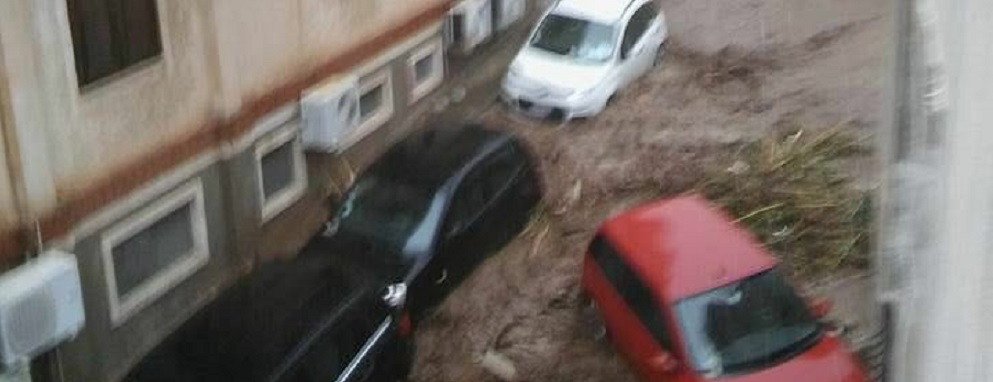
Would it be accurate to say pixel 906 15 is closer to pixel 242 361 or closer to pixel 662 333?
pixel 662 333

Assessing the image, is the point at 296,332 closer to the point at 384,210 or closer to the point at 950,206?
the point at 384,210

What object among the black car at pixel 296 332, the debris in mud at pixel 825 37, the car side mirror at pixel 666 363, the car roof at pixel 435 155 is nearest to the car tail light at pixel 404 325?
the black car at pixel 296 332

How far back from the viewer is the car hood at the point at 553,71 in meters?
1.22

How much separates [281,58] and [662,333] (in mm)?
411

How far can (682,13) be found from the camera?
4.11ft

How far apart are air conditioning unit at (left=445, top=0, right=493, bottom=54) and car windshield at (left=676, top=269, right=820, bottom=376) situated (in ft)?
1.04

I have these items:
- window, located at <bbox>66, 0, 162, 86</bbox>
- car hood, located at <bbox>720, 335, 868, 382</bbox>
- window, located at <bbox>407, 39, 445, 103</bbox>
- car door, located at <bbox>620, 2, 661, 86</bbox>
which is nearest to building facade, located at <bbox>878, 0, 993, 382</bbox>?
car hood, located at <bbox>720, 335, 868, 382</bbox>

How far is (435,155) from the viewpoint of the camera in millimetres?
1248

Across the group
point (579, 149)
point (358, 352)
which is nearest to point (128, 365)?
point (358, 352)

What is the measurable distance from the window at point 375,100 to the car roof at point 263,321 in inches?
5.1

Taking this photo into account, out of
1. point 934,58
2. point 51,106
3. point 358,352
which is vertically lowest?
point 358,352

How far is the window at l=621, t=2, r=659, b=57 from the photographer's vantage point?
1231mm

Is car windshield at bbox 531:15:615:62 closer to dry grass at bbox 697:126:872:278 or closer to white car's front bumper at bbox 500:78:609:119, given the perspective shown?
white car's front bumper at bbox 500:78:609:119

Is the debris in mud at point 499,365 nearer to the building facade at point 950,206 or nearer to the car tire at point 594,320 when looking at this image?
the car tire at point 594,320
